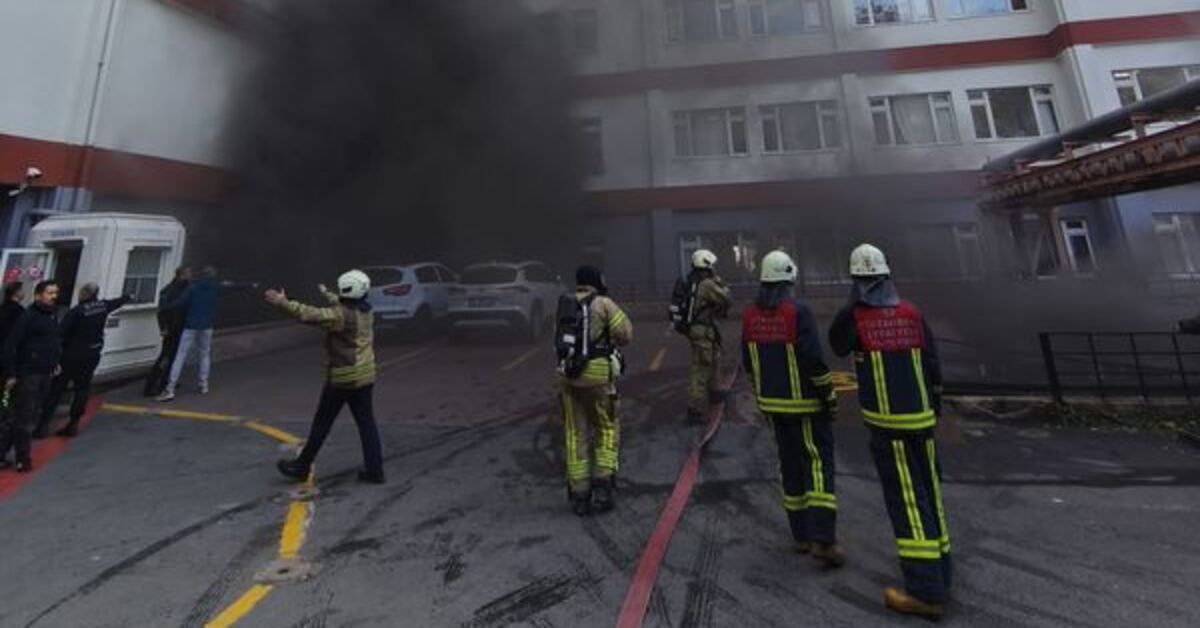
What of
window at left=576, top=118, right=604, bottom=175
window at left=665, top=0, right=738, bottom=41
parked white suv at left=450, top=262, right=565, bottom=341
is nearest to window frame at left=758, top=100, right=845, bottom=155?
window at left=665, top=0, right=738, bottom=41

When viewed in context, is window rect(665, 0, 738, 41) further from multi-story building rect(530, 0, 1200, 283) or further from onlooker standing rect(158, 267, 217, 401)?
onlooker standing rect(158, 267, 217, 401)

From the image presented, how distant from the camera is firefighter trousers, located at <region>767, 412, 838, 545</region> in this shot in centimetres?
278

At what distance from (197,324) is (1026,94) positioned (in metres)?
19.2

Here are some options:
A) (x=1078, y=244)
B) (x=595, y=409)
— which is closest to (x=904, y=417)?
(x=595, y=409)

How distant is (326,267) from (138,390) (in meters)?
5.42

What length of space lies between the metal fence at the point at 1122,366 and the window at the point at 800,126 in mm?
7574

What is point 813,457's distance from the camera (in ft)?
9.35

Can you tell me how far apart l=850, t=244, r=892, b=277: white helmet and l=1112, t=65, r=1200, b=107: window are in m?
16.6

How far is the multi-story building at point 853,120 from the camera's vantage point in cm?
1320

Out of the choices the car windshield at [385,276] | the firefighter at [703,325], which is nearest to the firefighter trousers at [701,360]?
the firefighter at [703,325]

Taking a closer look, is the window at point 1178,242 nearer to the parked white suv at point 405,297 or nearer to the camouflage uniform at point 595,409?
the camouflage uniform at point 595,409

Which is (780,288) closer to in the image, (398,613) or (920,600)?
(920,600)

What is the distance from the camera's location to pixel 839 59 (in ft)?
47.5

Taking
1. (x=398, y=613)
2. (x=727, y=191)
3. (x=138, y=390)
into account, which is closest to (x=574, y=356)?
(x=398, y=613)
